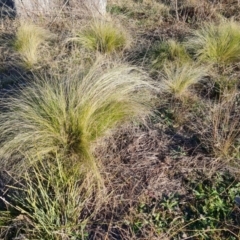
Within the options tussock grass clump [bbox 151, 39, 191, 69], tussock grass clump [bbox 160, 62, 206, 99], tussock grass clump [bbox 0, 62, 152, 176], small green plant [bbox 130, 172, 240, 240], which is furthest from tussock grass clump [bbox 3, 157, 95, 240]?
tussock grass clump [bbox 151, 39, 191, 69]

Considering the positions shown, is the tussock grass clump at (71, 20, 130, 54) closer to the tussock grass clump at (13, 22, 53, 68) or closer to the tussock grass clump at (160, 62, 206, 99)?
the tussock grass clump at (13, 22, 53, 68)

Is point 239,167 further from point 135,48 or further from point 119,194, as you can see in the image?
point 135,48

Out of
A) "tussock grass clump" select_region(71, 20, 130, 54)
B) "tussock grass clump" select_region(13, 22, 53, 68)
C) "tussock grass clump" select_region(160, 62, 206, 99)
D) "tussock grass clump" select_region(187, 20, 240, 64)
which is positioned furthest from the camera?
"tussock grass clump" select_region(71, 20, 130, 54)

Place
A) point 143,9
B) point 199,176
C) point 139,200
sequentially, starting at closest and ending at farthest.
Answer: point 139,200 < point 199,176 < point 143,9

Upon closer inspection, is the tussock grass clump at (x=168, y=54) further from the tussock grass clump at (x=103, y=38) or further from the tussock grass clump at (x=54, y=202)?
the tussock grass clump at (x=54, y=202)

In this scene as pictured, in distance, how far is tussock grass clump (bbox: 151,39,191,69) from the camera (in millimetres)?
3613

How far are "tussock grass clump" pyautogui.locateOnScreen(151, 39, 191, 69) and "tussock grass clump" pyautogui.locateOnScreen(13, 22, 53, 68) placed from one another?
1396 mm

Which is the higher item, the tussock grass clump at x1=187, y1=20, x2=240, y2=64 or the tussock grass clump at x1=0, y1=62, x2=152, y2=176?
the tussock grass clump at x1=187, y1=20, x2=240, y2=64

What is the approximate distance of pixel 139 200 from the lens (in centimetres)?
209

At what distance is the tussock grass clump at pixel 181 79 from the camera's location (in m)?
3.09

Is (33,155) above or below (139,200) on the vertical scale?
above

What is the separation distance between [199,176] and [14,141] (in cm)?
130

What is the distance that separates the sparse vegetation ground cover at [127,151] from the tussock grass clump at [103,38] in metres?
0.43

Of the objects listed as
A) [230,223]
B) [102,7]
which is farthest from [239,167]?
[102,7]
